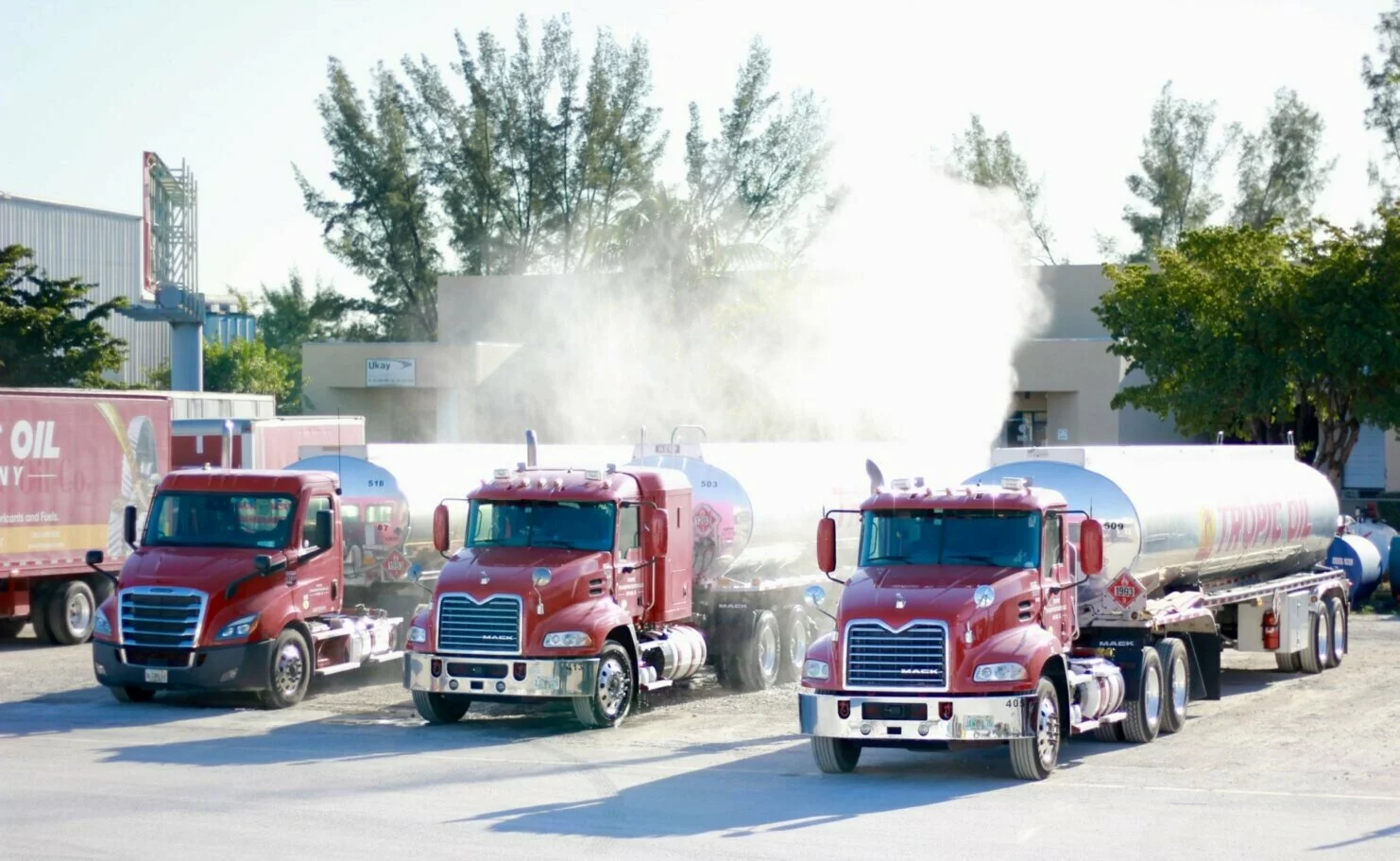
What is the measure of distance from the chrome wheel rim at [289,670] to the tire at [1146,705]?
390 inches

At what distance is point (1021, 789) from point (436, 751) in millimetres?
6053

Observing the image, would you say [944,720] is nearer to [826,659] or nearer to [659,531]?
[826,659]

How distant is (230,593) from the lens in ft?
68.8

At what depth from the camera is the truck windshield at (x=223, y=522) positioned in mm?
21719

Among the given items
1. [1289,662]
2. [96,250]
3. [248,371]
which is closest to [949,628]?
[1289,662]

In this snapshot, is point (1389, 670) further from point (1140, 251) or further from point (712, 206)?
point (1140, 251)

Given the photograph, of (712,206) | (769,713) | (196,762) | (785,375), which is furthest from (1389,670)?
(712,206)

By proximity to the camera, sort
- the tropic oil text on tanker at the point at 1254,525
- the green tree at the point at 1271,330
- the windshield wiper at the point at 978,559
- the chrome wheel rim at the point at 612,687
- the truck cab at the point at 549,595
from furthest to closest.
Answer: the green tree at the point at 1271,330
the tropic oil text on tanker at the point at 1254,525
the chrome wheel rim at the point at 612,687
the truck cab at the point at 549,595
the windshield wiper at the point at 978,559

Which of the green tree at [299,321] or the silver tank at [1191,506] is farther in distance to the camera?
the green tree at [299,321]

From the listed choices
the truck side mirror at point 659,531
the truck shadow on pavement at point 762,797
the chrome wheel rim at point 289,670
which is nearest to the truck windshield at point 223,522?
the chrome wheel rim at point 289,670

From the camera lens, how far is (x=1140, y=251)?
3327 inches

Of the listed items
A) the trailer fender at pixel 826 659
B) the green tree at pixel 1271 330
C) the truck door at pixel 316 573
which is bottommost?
the trailer fender at pixel 826 659

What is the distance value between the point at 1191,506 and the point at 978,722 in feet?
21.1

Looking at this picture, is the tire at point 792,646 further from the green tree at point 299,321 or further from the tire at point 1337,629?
the green tree at point 299,321
